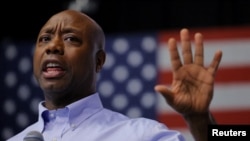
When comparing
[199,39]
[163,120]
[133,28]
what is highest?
[199,39]

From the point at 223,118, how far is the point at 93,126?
3.52 ft

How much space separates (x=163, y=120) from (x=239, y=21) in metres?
0.58

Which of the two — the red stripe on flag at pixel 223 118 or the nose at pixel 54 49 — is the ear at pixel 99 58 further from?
the red stripe on flag at pixel 223 118

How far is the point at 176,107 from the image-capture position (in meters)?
1.17

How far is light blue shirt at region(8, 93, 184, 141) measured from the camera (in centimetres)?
130

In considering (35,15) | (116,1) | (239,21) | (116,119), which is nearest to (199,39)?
(116,119)

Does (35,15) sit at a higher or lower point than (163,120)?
higher

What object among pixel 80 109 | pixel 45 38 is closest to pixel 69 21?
pixel 45 38

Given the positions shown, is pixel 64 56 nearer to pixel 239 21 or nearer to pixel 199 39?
pixel 199 39

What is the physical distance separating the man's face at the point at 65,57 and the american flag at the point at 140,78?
0.98m

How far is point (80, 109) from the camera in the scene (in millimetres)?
1407

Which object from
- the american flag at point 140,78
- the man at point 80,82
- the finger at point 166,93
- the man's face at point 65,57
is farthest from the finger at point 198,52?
the american flag at point 140,78

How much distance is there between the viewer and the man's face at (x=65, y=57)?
136 cm

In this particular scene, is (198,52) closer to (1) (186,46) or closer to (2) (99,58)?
(1) (186,46)
